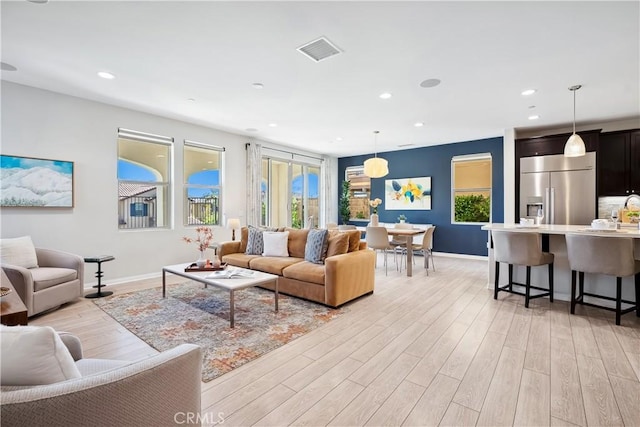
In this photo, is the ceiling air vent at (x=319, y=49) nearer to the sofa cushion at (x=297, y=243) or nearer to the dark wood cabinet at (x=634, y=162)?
the sofa cushion at (x=297, y=243)

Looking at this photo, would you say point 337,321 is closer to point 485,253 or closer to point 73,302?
point 73,302

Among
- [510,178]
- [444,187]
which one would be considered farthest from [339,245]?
[444,187]

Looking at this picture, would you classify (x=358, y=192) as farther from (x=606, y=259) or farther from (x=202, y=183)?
(x=606, y=259)

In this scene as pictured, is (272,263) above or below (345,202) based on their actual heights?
below

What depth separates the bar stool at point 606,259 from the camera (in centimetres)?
297

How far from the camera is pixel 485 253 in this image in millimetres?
6863

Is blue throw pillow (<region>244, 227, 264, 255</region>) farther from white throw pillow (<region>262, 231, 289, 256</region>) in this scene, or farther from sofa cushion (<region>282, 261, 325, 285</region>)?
sofa cushion (<region>282, 261, 325, 285</region>)

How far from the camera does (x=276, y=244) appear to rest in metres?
4.64

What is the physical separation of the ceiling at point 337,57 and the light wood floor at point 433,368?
2786 millimetres

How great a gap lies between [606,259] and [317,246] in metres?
3.23

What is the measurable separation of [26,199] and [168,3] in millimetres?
3422

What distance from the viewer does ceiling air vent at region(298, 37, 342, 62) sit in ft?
9.11

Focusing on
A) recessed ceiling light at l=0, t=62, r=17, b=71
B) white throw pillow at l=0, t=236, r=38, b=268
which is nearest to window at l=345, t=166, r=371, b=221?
white throw pillow at l=0, t=236, r=38, b=268

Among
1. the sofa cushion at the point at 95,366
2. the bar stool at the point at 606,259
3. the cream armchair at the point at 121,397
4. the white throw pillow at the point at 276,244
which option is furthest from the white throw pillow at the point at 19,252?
the bar stool at the point at 606,259
